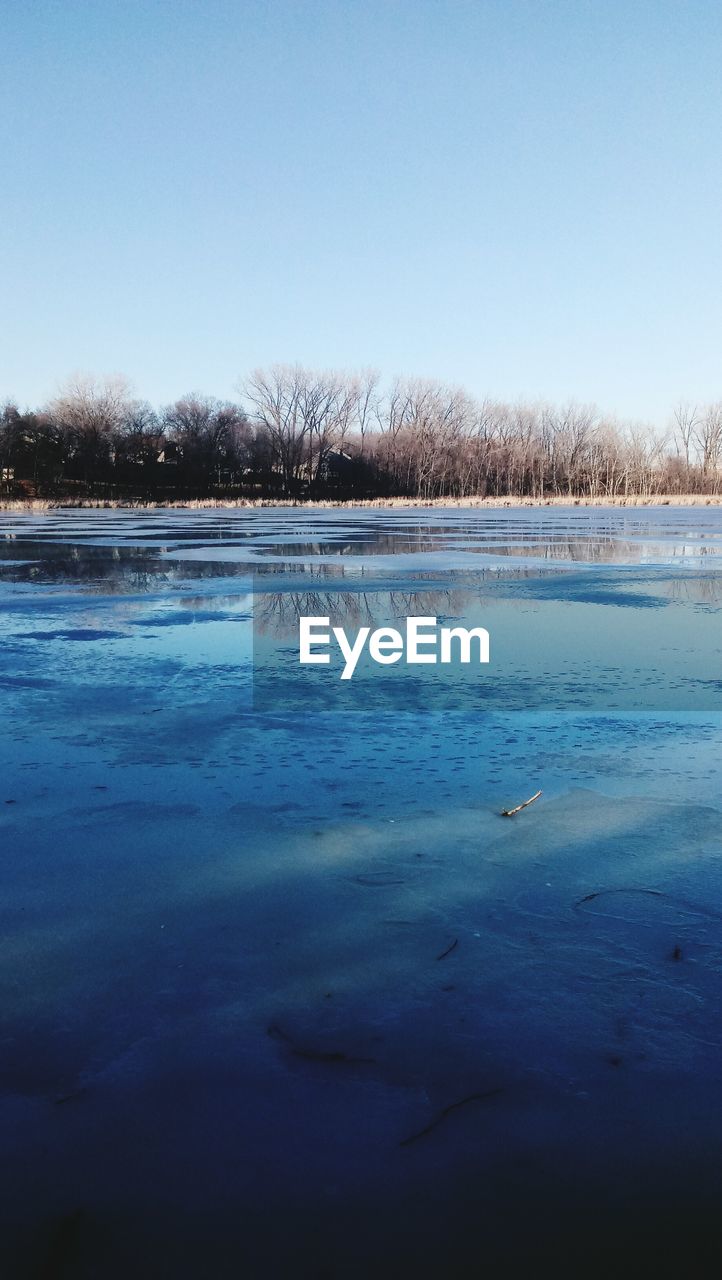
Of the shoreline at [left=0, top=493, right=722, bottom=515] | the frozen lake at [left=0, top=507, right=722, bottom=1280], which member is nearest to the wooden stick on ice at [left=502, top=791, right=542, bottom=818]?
the frozen lake at [left=0, top=507, right=722, bottom=1280]

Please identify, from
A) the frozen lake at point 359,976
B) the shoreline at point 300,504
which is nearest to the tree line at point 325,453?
the shoreline at point 300,504

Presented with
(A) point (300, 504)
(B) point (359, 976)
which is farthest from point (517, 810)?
(A) point (300, 504)

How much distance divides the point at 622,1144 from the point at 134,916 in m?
1.73

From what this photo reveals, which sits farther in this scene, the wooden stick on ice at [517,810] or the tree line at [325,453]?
the tree line at [325,453]

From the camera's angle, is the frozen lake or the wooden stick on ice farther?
the wooden stick on ice

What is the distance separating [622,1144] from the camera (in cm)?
200

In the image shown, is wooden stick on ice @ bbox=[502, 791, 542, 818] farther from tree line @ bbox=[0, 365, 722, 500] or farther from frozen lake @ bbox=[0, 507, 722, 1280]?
tree line @ bbox=[0, 365, 722, 500]

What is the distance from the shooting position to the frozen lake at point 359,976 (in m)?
1.82

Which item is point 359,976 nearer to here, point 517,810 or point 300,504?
point 517,810

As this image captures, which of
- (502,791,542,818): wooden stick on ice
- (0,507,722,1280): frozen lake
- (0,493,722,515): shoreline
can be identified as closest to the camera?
(0,507,722,1280): frozen lake

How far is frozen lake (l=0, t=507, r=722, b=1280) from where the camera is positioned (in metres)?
1.82

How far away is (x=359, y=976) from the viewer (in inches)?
106

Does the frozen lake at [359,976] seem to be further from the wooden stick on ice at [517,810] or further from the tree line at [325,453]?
the tree line at [325,453]

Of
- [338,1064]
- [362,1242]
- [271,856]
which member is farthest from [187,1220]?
[271,856]
